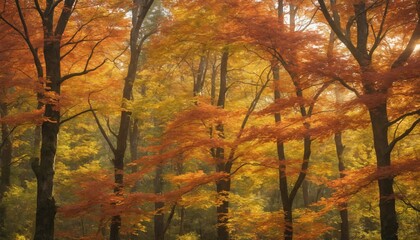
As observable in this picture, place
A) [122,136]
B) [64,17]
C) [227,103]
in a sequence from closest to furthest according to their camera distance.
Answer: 1. [64,17]
2. [122,136]
3. [227,103]

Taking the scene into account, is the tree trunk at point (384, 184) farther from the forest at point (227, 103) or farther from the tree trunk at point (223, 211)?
the tree trunk at point (223, 211)

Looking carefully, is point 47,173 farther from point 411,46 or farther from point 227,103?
point 411,46

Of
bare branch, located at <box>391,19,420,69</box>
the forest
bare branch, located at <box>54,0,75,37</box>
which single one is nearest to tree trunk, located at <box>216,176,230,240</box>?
the forest

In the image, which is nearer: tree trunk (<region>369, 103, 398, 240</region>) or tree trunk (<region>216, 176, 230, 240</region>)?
tree trunk (<region>369, 103, 398, 240</region>)

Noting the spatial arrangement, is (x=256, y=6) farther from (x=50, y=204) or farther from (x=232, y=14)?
(x=50, y=204)

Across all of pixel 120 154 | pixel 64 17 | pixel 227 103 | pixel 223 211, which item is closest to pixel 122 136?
pixel 120 154

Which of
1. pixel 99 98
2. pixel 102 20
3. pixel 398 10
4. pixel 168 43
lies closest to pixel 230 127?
pixel 168 43

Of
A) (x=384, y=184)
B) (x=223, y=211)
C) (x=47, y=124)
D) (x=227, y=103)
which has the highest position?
(x=227, y=103)

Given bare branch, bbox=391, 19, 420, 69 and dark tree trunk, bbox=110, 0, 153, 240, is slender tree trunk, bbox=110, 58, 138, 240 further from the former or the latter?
bare branch, bbox=391, 19, 420, 69

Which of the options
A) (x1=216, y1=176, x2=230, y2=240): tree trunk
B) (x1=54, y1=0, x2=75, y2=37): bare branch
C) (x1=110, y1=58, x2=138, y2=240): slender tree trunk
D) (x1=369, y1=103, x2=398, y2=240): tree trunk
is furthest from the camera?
(x1=216, y1=176, x2=230, y2=240): tree trunk

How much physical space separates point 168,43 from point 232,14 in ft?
8.54

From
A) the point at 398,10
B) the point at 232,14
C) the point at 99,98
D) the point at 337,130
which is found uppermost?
the point at 232,14

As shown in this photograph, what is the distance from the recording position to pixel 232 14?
1149cm

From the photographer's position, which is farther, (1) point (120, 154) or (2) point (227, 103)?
(2) point (227, 103)
